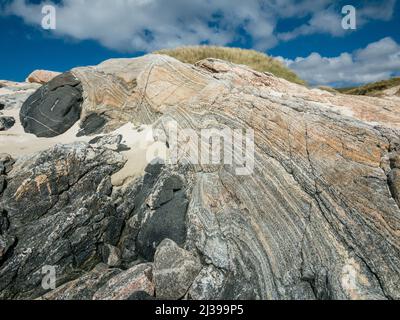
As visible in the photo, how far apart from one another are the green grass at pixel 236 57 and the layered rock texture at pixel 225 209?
8913mm

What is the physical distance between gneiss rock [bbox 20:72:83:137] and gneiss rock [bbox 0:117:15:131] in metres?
0.48

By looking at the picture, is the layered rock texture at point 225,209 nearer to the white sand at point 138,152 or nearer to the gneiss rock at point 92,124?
the white sand at point 138,152

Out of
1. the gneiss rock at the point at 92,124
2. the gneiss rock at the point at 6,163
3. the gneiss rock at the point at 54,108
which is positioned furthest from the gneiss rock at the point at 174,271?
the gneiss rock at the point at 54,108

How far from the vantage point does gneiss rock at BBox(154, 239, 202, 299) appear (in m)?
8.45

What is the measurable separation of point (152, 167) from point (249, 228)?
4785mm

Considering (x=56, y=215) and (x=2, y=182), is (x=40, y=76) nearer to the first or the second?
(x=2, y=182)

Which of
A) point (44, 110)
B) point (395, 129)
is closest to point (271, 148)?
point (395, 129)

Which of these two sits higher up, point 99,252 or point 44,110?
point 44,110

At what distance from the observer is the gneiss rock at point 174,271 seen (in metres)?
8.45

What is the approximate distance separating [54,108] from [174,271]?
37.3 feet

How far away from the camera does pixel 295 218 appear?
28.9 ft

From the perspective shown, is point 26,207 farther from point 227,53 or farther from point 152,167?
point 227,53

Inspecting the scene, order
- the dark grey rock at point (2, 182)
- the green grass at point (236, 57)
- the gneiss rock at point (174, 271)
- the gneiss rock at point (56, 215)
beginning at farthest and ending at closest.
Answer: the green grass at point (236, 57)
the dark grey rock at point (2, 182)
the gneiss rock at point (56, 215)
the gneiss rock at point (174, 271)

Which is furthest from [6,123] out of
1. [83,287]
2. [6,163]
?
A: [83,287]
